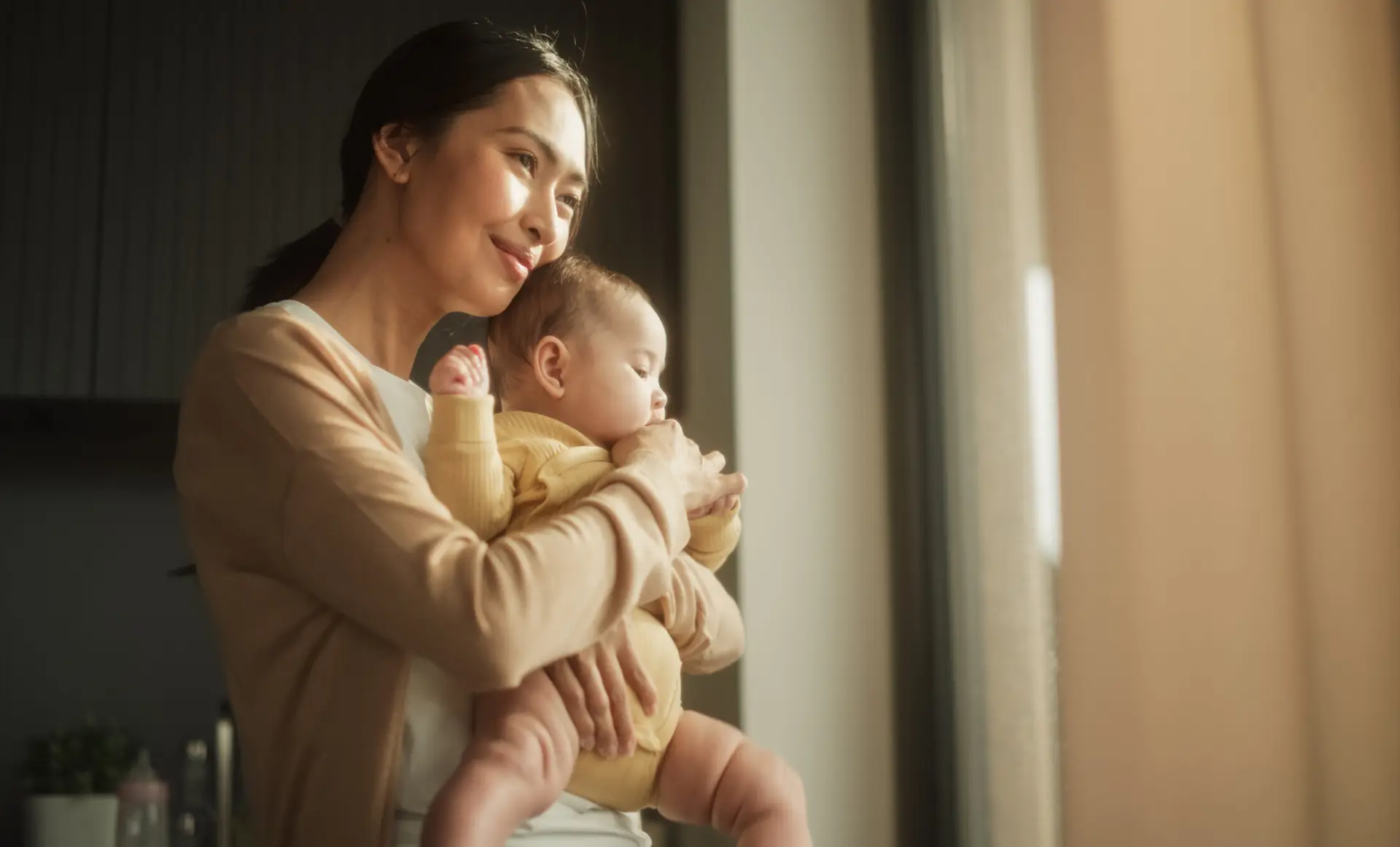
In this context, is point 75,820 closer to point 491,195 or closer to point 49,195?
point 49,195

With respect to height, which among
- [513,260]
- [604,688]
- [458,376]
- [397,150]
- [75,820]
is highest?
[397,150]

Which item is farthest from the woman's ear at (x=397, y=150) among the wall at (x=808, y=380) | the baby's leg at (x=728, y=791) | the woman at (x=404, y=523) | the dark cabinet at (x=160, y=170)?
the dark cabinet at (x=160, y=170)

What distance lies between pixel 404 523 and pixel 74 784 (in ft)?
6.87

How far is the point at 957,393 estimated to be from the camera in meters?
2.20

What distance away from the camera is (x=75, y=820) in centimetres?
255

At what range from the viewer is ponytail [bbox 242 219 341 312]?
4.16ft

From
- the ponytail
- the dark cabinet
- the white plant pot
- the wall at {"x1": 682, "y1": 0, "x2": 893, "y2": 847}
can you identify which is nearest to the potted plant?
the white plant pot

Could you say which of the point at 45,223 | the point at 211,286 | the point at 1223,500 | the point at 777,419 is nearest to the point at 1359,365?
the point at 1223,500

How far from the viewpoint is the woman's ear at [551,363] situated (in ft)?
3.90

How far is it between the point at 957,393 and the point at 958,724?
0.54 meters

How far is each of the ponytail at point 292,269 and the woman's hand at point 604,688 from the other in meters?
0.49

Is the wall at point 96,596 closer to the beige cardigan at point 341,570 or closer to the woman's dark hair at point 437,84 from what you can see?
the woman's dark hair at point 437,84

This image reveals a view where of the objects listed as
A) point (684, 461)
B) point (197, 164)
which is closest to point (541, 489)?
point (684, 461)

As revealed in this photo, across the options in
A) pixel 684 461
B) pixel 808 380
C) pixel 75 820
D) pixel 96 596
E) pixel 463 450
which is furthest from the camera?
pixel 96 596
